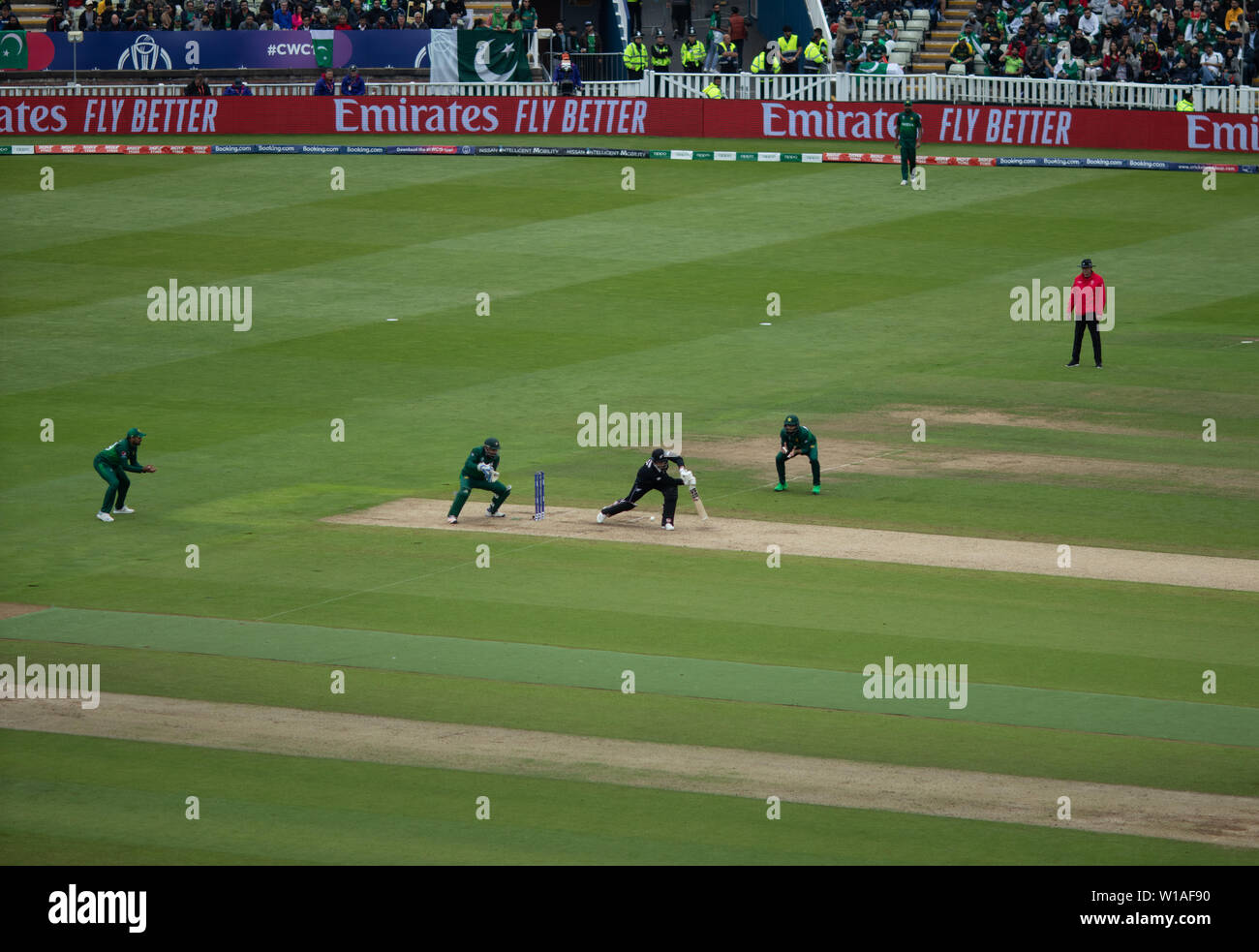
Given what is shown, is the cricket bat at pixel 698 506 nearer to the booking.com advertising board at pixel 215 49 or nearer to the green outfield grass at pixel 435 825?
the green outfield grass at pixel 435 825

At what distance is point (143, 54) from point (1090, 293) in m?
40.4

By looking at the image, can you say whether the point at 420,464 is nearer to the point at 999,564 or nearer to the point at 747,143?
the point at 999,564

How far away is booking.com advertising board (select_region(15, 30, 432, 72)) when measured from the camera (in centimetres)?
6694

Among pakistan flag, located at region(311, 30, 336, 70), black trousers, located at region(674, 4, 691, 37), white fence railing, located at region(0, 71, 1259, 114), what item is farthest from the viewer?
black trousers, located at region(674, 4, 691, 37)

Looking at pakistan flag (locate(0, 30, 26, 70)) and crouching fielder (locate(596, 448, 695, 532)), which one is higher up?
pakistan flag (locate(0, 30, 26, 70))

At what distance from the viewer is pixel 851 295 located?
150ft

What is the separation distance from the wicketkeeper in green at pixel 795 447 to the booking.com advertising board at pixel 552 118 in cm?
3010

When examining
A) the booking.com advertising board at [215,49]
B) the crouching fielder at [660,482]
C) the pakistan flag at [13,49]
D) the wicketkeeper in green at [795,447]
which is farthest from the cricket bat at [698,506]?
the pakistan flag at [13,49]

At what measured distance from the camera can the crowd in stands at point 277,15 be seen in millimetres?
67688

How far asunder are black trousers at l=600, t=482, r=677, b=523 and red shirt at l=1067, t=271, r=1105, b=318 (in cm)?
1280

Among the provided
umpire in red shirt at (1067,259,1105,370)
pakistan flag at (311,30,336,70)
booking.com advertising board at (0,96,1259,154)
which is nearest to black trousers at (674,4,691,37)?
booking.com advertising board at (0,96,1259,154)

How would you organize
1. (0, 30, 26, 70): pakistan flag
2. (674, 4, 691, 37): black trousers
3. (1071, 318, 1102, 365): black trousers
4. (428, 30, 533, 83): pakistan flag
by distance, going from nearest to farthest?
(1071, 318, 1102, 365): black trousers → (428, 30, 533, 83): pakistan flag → (0, 30, 26, 70): pakistan flag → (674, 4, 691, 37): black trousers

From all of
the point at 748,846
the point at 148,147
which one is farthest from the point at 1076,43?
the point at 748,846

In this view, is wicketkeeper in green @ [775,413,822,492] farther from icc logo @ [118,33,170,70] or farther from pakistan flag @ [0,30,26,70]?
pakistan flag @ [0,30,26,70]
